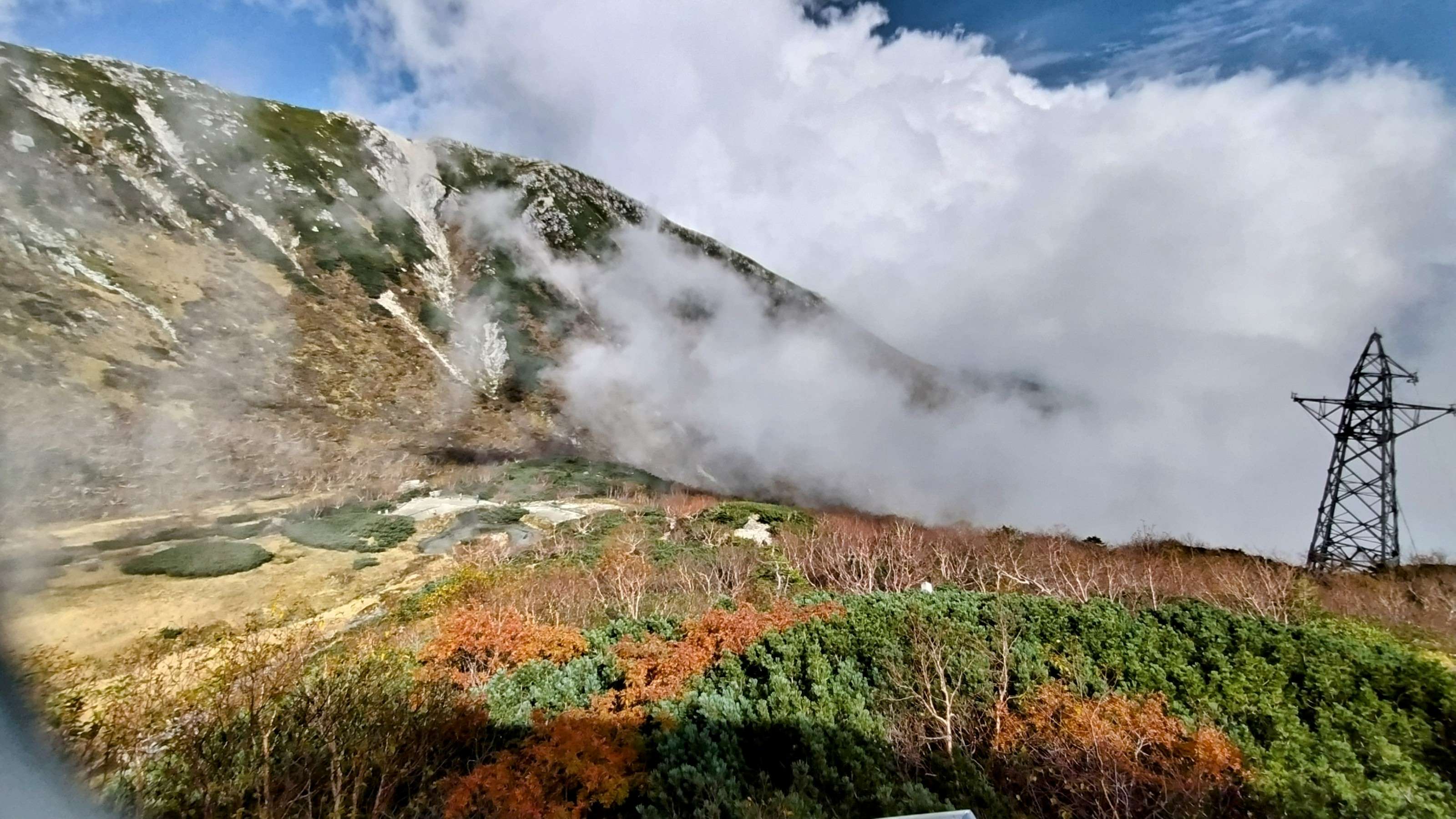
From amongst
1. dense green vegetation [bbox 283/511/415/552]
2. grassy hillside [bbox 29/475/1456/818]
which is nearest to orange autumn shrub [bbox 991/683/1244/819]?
grassy hillside [bbox 29/475/1456/818]

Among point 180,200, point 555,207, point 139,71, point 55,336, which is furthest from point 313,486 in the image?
point 555,207

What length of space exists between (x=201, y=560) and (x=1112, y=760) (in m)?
28.0

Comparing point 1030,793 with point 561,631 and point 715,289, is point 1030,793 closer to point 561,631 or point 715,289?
point 561,631

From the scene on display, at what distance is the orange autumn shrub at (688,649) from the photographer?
8.99 meters

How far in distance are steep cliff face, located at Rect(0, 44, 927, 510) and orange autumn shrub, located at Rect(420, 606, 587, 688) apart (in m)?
27.3

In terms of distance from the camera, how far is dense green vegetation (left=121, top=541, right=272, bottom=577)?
20.8 meters

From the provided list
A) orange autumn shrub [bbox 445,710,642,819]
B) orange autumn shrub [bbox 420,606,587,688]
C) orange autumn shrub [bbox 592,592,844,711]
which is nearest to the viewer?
orange autumn shrub [bbox 445,710,642,819]

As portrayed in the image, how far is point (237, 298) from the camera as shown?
48188mm

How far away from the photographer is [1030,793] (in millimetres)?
7719

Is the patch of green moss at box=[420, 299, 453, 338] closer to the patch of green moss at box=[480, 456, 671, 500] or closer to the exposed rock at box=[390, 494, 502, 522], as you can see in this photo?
the patch of green moss at box=[480, 456, 671, 500]

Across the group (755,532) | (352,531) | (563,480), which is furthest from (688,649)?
(563,480)

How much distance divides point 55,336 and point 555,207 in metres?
64.8

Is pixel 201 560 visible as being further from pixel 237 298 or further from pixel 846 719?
pixel 237 298

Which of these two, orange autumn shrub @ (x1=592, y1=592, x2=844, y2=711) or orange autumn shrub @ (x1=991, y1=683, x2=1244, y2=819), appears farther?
orange autumn shrub @ (x1=592, y1=592, x2=844, y2=711)
